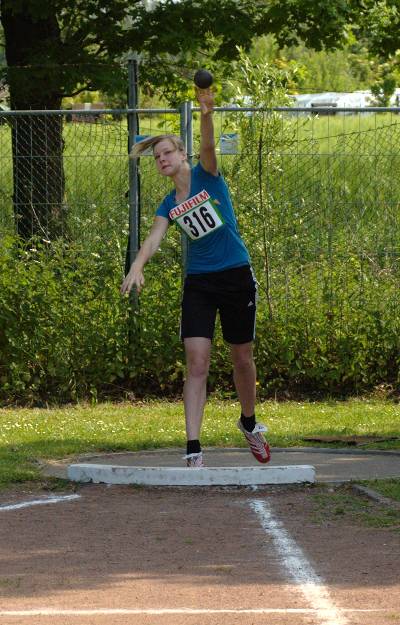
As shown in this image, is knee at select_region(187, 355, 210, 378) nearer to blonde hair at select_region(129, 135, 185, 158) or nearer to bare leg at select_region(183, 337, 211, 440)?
bare leg at select_region(183, 337, 211, 440)

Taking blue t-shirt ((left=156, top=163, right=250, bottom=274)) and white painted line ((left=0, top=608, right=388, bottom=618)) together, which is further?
blue t-shirt ((left=156, top=163, right=250, bottom=274))

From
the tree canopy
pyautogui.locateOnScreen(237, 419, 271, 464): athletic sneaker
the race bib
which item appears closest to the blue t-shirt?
the race bib

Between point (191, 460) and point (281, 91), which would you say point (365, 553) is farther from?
point (281, 91)

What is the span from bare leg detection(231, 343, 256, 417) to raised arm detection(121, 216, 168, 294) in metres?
0.83

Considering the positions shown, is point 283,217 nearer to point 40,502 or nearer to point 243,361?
point 243,361

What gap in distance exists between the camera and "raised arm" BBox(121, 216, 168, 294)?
7.00m

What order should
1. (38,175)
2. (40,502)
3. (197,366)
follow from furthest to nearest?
(38,175) < (197,366) < (40,502)

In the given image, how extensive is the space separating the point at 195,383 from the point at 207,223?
0.94 m

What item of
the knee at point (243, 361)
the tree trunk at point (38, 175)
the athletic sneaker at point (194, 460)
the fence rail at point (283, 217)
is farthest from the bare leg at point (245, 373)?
the tree trunk at point (38, 175)

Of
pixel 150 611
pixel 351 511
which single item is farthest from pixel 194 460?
pixel 150 611

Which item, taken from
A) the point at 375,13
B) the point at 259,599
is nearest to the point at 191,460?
the point at 259,599

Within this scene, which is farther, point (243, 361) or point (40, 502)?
point (243, 361)

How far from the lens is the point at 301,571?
5.34 m

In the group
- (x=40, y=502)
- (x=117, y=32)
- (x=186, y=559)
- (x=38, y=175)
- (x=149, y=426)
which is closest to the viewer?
(x=186, y=559)
